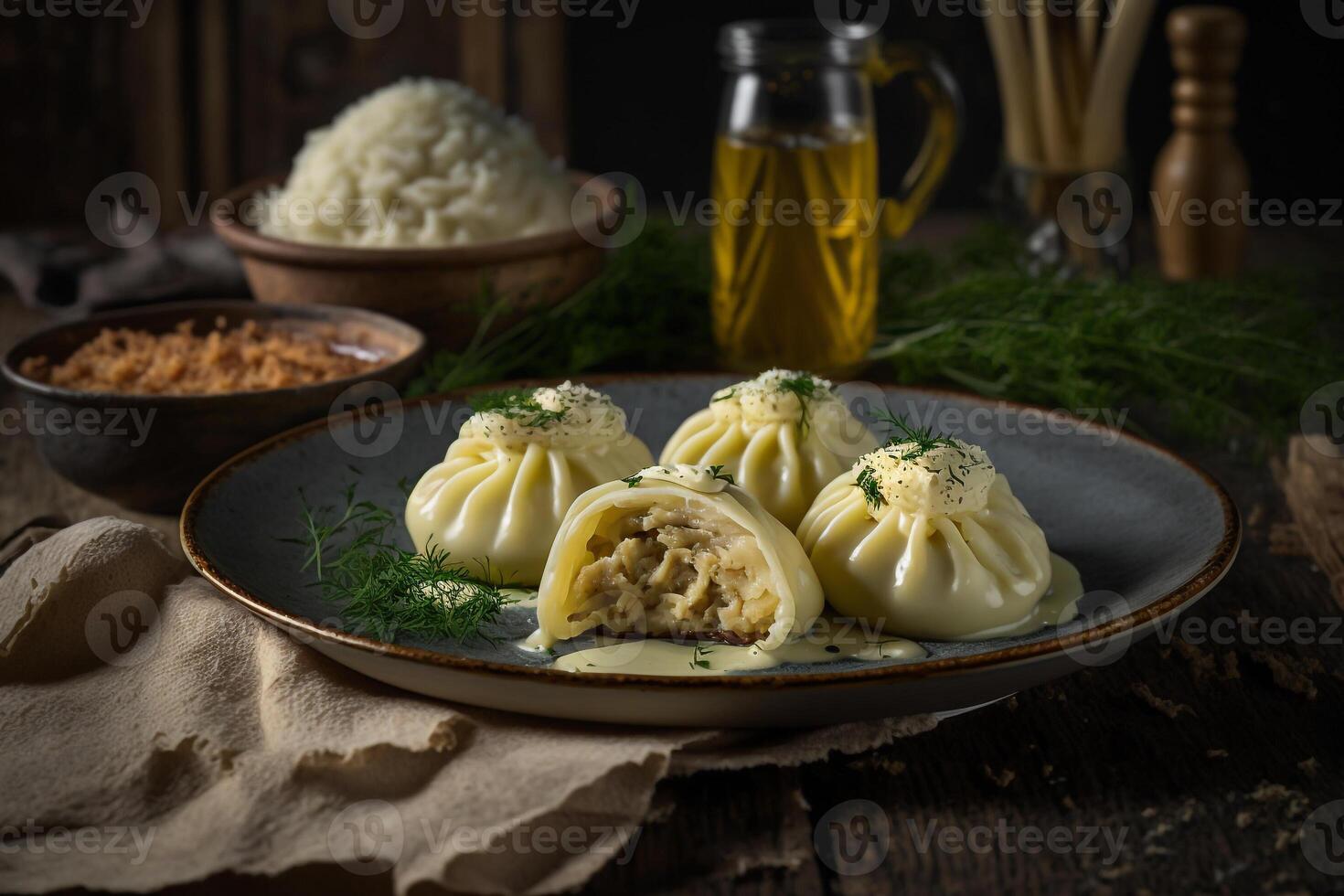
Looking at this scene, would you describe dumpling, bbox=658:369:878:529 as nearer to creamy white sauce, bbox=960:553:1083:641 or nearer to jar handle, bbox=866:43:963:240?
creamy white sauce, bbox=960:553:1083:641

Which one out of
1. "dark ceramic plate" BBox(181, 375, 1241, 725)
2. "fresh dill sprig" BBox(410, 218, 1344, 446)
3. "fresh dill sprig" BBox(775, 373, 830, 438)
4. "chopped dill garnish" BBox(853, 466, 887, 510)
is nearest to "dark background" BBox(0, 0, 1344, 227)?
"fresh dill sprig" BBox(410, 218, 1344, 446)

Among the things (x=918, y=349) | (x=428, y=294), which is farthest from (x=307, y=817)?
(x=918, y=349)

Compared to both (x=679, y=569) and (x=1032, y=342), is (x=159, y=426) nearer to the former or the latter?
(x=679, y=569)

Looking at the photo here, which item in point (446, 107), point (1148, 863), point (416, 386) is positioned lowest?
point (1148, 863)

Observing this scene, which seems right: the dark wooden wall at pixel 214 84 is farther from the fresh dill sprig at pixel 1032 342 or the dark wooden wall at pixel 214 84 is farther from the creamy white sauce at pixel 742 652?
the creamy white sauce at pixel 742 652

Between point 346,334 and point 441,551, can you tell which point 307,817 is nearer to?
point 441,551

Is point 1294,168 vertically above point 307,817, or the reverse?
point 1294,168
